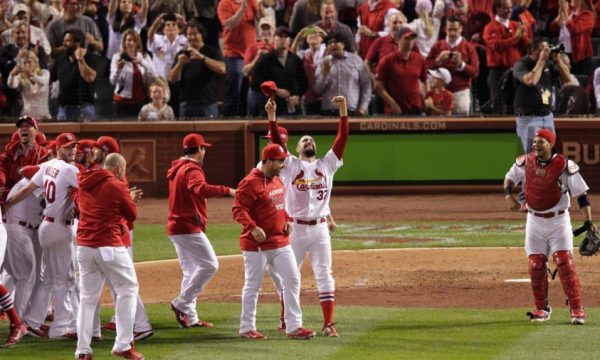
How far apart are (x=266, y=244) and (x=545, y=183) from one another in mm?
2754

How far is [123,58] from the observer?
20609mm

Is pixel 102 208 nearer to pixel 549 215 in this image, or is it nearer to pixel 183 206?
pixel 183 206

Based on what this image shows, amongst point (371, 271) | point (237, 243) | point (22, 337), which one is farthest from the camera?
point (237, 243)

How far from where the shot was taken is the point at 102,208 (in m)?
9.70

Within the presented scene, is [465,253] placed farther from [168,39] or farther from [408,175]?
[168,39]

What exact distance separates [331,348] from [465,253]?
6.26 m

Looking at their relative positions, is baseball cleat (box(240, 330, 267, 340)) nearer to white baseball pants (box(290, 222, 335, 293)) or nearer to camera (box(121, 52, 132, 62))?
white baseball pants (box(290, 222, 335, 293))

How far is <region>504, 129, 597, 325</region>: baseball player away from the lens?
37.7ft

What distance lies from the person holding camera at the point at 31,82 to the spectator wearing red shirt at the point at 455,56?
6465mm

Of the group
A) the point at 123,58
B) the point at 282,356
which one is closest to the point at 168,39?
the point at 123,58

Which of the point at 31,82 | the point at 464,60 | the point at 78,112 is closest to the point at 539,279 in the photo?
the point at 464,60

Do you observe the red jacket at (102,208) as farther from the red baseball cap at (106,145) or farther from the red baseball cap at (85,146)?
the red baseball cap at (85,146)

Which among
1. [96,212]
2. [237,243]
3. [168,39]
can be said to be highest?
[168,39]

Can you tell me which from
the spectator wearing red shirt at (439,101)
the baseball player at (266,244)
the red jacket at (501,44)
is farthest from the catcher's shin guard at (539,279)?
the spectator wearing red shirt at (439,101)
